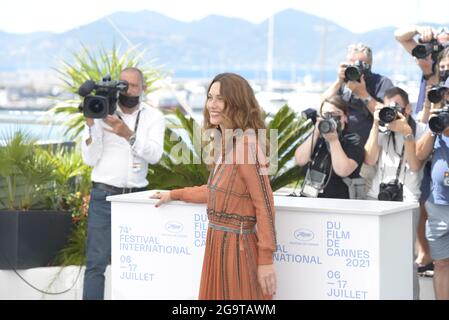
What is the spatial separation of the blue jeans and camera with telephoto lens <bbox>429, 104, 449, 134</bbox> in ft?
7.00

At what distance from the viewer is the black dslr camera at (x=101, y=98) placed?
19.9 feet

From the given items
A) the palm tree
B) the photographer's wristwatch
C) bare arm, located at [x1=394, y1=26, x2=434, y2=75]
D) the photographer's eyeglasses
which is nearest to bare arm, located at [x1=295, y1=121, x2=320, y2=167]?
the photographer's eyeglasses

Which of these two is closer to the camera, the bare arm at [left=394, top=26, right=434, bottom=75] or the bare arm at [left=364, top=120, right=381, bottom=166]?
the bare arm at [left=364, top=120, right=381, bottom=166]

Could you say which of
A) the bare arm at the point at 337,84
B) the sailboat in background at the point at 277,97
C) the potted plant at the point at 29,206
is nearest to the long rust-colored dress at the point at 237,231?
the sailboat in background at the point at 277,97

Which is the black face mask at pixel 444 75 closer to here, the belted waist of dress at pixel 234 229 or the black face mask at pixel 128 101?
the black face mask at pixel 128 101

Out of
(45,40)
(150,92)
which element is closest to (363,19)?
(45,40)

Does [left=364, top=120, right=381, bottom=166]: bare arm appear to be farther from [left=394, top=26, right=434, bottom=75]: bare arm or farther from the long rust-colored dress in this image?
the long rust-colored dress

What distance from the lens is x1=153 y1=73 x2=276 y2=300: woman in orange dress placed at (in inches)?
177

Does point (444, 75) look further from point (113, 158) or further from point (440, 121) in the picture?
point (113, 158)

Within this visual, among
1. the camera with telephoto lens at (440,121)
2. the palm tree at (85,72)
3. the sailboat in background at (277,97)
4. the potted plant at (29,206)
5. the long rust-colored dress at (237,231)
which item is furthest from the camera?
the sailboat in background at (277,97)

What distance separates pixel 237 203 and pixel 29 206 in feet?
10.5

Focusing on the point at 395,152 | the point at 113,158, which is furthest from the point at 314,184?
the point at 113,158

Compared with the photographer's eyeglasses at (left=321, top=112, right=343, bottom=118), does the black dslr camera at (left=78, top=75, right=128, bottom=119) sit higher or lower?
higher
